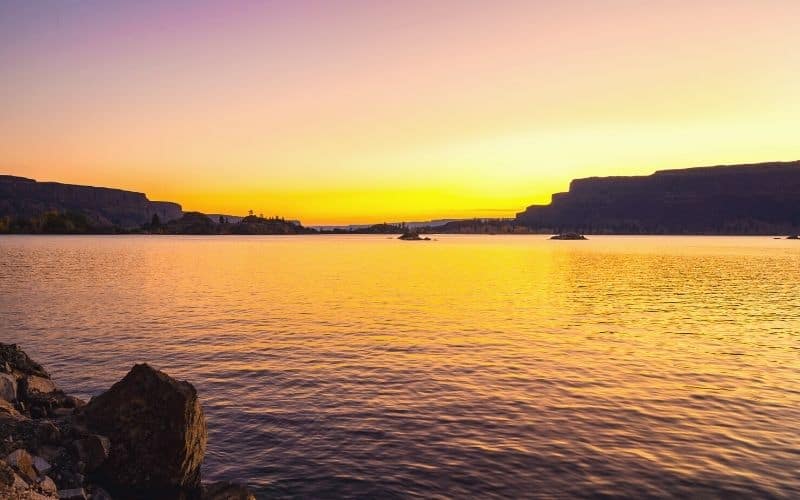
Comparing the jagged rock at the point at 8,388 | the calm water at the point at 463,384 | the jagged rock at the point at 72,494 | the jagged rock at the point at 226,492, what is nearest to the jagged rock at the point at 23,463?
the jagged rock at the point at 72,494

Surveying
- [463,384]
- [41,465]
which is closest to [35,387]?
[41,465]

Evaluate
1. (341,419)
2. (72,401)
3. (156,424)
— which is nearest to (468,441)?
(341,419)

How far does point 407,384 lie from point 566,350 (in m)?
13.6

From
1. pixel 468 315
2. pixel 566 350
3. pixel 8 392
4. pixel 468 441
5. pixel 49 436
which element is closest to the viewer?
pixel 49 436

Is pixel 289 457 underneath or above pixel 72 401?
underneath

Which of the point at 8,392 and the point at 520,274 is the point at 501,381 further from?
the point at 520,274

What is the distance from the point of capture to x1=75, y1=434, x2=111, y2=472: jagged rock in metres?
14.4

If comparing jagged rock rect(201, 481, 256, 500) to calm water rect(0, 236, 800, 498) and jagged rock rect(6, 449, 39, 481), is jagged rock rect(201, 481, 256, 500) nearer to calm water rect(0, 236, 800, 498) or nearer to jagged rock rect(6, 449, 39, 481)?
calm water rect(0, 236, 800, 498)

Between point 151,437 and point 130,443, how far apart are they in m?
0.61

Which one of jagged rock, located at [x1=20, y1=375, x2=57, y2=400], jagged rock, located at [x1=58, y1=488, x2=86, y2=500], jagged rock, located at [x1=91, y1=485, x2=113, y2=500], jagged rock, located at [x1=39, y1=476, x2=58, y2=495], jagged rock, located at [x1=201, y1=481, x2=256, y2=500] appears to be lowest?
jagged rock, located at [x1=201, y1=481, x2=256, y2=500]

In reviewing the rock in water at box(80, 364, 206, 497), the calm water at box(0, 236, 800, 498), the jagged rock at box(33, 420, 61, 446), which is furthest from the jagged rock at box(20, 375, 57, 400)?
the rock in water at box(80, 364, 206, 497)

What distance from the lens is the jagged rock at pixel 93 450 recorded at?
1438 centimetres

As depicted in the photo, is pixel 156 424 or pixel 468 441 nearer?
pixel 156 424

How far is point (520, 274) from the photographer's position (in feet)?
338
